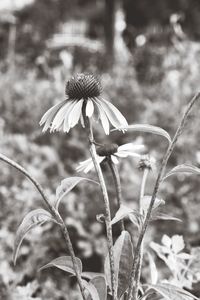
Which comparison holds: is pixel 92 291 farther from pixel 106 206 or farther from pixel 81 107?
pixel 81 107

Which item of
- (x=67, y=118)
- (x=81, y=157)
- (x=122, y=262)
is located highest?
(x=67, y=118)

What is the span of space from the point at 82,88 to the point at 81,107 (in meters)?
0.05

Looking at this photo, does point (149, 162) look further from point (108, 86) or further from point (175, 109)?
point (108, 86)

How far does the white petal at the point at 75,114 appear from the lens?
695mm

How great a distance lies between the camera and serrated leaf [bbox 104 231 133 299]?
29.8 inches

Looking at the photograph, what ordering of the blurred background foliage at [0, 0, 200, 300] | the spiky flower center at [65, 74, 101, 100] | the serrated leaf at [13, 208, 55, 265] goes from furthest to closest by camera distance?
the blurred background foliage at [0, 0, 200, 300]
the spiky flower center at [65, 74, 101, 100]
the serrated leaf at [13, 208, 55, 265]

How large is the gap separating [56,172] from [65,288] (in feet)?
2.24

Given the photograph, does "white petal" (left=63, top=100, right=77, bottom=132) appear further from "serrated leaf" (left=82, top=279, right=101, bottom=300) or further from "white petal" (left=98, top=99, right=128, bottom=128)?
"serrated leaf" (left=82, top=279, right=101, bottom=300)

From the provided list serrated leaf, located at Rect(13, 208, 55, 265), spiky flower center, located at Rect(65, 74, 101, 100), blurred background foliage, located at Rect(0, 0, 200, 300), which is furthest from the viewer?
Answer: blurred background foliage, located at Rect(0, 0, 200, 300)

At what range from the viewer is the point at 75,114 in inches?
27.9

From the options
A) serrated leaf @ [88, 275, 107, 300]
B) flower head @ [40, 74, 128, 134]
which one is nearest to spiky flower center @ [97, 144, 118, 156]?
flower head @ [40, 74, 128, 134]

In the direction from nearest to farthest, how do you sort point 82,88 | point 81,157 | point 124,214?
point 124,214 < point 82,88 < point 81,157

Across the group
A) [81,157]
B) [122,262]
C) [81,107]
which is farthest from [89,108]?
[81,157]

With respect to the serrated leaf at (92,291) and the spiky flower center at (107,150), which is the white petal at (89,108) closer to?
the spiky flower center at (107,150)
